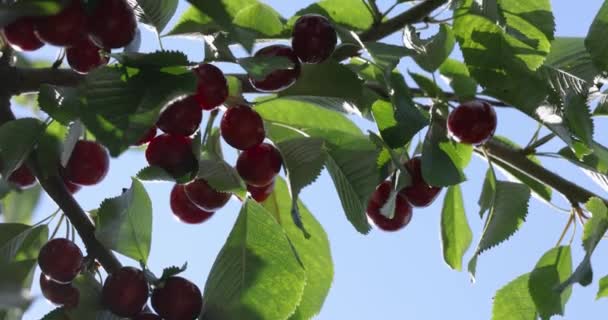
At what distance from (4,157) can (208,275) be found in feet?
0.98

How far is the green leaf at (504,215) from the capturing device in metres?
1.35

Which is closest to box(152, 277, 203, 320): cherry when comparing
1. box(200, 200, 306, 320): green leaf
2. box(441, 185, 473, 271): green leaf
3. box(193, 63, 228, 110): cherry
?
box(200, 200, 306, 320): green leaf

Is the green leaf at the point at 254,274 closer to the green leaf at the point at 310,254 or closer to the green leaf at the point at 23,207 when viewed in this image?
the green leaf at the point at 310,254

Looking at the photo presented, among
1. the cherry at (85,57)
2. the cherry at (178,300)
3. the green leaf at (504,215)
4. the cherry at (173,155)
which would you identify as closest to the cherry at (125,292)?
the cherry at (178,300)

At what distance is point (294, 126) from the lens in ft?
4.37

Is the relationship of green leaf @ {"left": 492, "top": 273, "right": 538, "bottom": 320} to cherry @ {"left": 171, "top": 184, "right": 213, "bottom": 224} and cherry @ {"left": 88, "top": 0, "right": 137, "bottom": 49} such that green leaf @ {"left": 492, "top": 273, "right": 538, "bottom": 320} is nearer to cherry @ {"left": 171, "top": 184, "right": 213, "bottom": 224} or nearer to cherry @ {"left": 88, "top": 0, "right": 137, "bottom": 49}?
cherry @ {"left": 171, "top": 184, "right": 213, "bottom": 224}

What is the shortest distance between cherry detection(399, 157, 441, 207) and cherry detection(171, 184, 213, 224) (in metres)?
0.32

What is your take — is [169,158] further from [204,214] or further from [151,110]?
[204,214]

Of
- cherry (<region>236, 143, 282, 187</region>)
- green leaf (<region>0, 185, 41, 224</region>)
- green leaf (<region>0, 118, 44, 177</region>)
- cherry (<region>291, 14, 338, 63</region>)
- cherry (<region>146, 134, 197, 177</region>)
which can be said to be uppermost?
cherry (<region>291, 14, 338, 63</region>)

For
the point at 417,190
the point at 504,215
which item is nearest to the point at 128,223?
the point at 417,190

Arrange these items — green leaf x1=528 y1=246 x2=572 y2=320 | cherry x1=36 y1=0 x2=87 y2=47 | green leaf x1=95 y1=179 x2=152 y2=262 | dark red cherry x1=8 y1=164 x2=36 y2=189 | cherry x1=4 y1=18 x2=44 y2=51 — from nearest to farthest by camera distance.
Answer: cherry x1=36 y1=0 x2=87 y2=47, cherry x1=4 y1=18 x2=44 y2=51, green leaf x1=95 y1=179 x2=152 y2=262, dark red cherry x1=8 y1=164 x2=36 y2=189, green leaf x1=528 y1=246 x2=572 y2=320

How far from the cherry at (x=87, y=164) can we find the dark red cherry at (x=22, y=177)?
0.17ft

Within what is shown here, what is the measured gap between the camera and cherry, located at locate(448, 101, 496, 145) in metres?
1.24

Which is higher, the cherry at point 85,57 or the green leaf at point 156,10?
the green leaf at point 156,10
